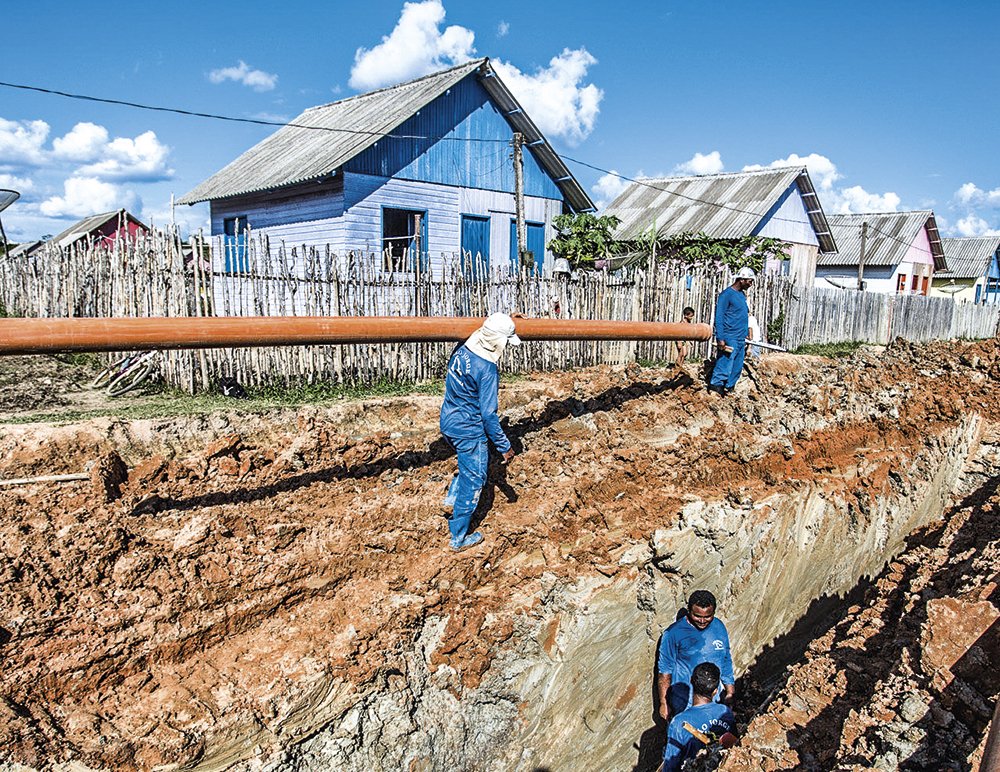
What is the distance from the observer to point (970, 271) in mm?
33469

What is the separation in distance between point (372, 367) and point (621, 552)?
445cm

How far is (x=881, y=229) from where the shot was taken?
28.4m

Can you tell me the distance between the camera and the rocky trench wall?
146 inches

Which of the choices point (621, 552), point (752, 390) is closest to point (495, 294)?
point (752, 390)

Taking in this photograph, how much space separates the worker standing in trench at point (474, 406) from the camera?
4.47 metres

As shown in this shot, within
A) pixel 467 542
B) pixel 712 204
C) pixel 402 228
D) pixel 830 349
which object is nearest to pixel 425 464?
pixel 467 542

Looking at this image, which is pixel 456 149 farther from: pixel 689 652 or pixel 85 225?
pixel 85 225

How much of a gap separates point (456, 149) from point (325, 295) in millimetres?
6830

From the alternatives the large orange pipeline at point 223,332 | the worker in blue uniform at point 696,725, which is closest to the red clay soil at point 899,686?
the worker in blue uniform at point 696,725

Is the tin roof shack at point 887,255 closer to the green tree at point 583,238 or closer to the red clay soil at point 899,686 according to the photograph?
the green tree at point 583,238

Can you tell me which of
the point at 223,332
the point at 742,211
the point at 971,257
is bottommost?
the point at 223,332

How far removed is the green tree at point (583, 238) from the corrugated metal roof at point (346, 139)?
2.58ft

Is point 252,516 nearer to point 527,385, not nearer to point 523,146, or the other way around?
point 527,385

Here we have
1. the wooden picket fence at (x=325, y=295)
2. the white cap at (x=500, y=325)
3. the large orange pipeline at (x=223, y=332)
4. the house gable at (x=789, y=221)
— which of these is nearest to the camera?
the large orange pipeline at (x=223, y=332)
